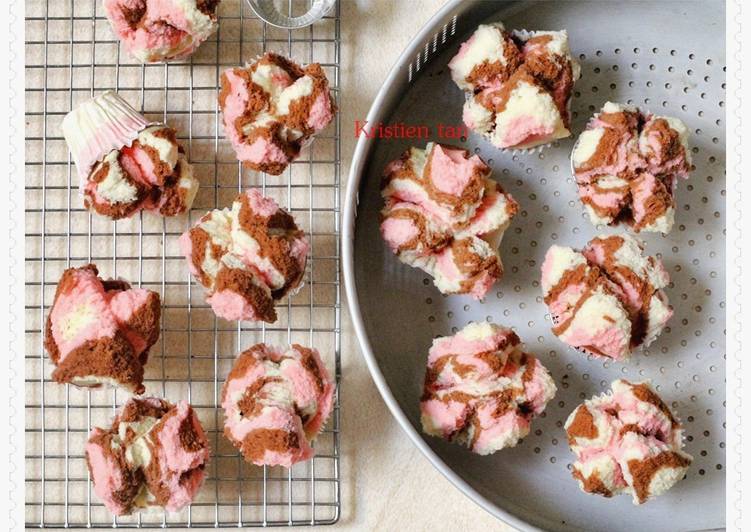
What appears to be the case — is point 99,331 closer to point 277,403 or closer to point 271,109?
point 277,403

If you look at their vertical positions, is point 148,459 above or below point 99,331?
below

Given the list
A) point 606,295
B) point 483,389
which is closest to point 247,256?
point 483,389

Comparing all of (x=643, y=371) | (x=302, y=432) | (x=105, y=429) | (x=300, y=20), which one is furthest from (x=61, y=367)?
(x=643, y=371)

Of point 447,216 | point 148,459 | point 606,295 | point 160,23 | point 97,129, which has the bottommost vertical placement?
point 148,459

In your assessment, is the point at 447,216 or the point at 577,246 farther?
the point at 577,246

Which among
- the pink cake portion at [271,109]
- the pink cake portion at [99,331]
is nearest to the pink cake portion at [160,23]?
the pink cake portion at [271,109]

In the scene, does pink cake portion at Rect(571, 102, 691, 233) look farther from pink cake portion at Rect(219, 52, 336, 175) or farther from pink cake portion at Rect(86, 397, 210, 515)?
pink cake portion at Rect(86, 397, 210, 515)
